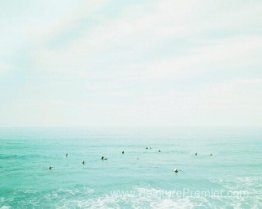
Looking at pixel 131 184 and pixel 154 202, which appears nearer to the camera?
pixel 154 202

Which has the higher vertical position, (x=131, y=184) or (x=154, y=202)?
(x=131, y=184)

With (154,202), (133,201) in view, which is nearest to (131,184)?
(133,201)

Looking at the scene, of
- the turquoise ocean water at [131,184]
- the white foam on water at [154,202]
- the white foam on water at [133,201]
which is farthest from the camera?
the turquoise ocean water at [131,184]

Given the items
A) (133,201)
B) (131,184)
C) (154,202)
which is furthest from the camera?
(131,184)

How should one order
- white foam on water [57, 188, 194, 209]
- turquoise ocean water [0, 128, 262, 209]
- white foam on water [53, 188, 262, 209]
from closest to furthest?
white foam on water [53, 188, 262, 209] → white foam on water [57, 188, 194, 209] → turquoise ocean water [0, 128, 262, 209]

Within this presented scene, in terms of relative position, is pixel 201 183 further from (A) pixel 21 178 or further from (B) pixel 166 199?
(A) pixel 21 178

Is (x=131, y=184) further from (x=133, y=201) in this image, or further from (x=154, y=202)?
(x=154, y=202)

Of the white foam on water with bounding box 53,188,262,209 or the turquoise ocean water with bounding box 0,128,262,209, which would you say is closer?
the white foam on water with bounding box 53,188,262,209

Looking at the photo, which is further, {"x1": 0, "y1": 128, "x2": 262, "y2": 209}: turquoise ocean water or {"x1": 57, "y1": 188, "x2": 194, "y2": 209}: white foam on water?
{"x1": 0, "y1": 128, "x2": 262, "y2": 209}: turquoise ocean water

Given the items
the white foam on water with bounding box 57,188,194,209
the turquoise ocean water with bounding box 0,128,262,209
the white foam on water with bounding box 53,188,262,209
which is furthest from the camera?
the turquoise ocean water with bounding box 0,128,262,209

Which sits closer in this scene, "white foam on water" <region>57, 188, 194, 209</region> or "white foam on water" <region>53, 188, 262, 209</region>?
"white foam on water" <region>53, 188, 262, 209</region>

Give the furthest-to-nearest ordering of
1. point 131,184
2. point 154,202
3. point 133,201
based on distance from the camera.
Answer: point 131,184
point 133,201
point 154,202

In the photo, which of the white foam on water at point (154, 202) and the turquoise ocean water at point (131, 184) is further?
the turquoise ocean water at point (131, 184)

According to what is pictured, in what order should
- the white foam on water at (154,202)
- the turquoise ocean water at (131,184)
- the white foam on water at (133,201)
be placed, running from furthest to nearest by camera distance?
the turquoise ocean water at (131,184) → the white foam on water at (133,201) → the white foam on water at (154,202)
